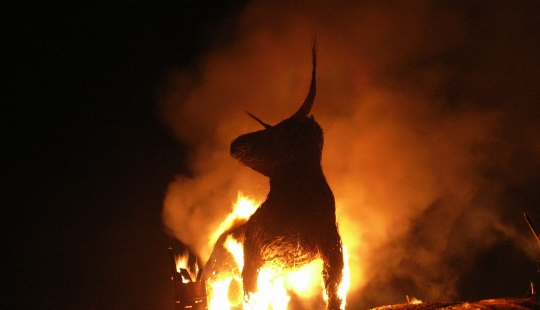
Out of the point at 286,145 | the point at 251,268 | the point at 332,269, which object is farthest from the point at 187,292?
the point at 286,145

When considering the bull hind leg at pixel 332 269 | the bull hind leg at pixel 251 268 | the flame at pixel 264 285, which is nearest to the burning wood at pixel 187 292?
the flame at pixel 264 285

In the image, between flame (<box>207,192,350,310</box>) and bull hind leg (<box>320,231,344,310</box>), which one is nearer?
bull hind leg (<box>320,231,344,310</box>)

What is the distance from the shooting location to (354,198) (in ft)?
34.2

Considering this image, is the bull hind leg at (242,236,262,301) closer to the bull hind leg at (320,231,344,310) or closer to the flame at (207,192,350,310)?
the flame at (207,192,350,310)

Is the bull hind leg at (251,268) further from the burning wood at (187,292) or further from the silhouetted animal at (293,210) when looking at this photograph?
the burning wood at (187,292)

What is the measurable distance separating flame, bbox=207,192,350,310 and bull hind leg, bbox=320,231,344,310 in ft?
0.40

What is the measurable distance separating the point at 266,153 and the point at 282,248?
1547mm

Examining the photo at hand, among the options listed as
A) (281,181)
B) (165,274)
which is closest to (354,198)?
(281,181)

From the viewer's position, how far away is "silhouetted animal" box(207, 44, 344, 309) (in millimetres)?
6535

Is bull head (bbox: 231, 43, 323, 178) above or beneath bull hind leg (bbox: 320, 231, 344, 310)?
above

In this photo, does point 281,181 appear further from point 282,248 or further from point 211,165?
point 211,165

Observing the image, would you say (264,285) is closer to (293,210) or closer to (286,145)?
(293,210)

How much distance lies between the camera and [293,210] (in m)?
6.62

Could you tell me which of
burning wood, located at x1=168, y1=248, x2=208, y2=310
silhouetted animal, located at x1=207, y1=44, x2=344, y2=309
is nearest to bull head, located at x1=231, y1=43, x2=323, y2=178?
silhouetted animal, located at x1=207, y1=44, x2=344, y2=309
